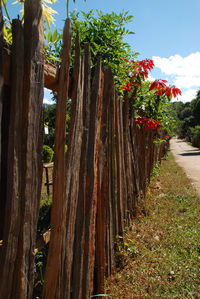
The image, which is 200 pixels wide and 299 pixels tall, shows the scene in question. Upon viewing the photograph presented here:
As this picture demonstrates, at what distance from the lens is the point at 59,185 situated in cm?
150

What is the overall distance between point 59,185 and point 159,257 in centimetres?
220

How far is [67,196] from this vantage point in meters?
1.60

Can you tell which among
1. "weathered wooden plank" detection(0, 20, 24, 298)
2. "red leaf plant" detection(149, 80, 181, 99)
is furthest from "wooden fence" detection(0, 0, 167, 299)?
"red leaf plant" detection(149, 80, 181, 99)

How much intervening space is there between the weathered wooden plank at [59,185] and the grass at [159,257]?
3.51 feet

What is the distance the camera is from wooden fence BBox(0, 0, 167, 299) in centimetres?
115

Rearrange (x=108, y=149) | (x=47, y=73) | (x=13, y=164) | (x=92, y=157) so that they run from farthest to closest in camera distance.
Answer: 1. (x=108, y=149)
2. (x=92, y=157)
3. (x=47, y=73)
4. (x=13, y=164)

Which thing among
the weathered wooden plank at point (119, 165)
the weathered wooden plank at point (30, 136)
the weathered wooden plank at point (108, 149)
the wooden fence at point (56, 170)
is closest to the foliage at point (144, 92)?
the weathered wooden plank at point (119, 165)

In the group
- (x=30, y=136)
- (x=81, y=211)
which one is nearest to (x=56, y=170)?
(x=30, y=136)

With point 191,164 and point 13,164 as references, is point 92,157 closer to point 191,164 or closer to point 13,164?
point 13,164

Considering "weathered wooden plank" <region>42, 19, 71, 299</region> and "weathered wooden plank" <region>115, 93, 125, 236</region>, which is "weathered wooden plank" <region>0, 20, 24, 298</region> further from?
"weathered wooden plank" <region>115, 93, 125, 236</region>

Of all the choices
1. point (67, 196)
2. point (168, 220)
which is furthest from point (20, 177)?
point (168, 220)

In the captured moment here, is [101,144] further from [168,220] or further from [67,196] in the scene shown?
[168,220]

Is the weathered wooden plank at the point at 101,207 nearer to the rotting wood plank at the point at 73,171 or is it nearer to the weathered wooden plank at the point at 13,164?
Result: the rotting wood plank at the point at 73,171

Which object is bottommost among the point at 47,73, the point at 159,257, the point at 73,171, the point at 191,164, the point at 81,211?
the point at 191,164
